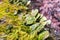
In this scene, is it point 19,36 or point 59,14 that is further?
point 59,14

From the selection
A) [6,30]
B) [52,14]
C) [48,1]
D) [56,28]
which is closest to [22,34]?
[6,30]

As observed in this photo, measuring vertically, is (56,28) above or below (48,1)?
below

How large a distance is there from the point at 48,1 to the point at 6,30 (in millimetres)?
1206

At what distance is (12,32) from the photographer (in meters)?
3.30

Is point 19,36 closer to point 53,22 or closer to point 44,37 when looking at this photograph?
point 44,37

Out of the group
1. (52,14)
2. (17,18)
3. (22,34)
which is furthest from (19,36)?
(52,14)

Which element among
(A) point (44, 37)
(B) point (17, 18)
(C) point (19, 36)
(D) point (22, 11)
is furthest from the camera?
(D) point (22, 11)

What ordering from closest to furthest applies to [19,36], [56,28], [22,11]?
[19,36]
[56,28]
[22,11]

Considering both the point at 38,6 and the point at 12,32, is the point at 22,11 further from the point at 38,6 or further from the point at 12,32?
the point at 12,32

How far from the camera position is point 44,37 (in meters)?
2.92

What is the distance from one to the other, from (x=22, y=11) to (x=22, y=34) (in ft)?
2.86

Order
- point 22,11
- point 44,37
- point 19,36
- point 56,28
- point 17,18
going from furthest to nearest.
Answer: point 22,11 < point 17,18 < point 56,28 < point 19,36 < point 44,37

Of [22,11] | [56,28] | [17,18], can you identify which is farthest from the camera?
[22,11]

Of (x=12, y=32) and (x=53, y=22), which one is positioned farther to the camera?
(x=53, y=22)
